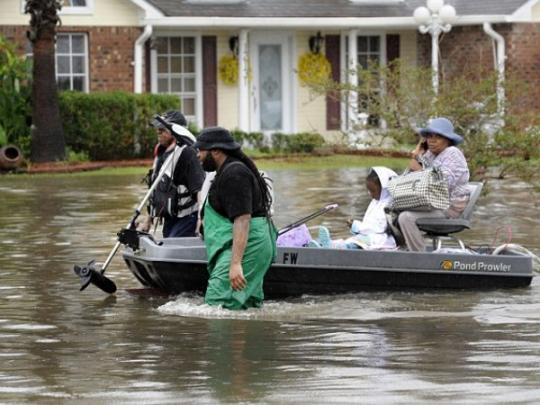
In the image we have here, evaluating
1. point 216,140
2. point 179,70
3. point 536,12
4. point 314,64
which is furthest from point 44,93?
point 216,140

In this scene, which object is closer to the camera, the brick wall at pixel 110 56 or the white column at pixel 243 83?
the brick wall at pixel 110 56

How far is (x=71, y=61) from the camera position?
107 ft

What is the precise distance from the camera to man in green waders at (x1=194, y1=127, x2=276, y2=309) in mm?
12038

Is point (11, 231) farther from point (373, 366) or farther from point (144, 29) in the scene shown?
point (144, 29)

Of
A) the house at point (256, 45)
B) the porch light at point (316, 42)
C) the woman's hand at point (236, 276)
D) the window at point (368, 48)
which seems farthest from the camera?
the window at point (368, 48)

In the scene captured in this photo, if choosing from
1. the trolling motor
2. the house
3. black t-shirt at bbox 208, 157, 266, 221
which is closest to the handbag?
the trolling motor

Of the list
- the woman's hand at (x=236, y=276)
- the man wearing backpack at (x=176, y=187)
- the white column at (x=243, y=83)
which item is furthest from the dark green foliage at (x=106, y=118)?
the woman's hand at (x=236, y=276)

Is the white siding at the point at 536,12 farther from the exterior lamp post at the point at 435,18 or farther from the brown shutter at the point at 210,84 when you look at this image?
the brown shutter at the point at 210,84

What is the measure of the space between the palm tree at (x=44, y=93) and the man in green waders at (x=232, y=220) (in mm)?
16884

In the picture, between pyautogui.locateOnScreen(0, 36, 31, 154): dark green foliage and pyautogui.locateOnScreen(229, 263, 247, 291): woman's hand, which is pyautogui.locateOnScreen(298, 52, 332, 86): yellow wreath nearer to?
pyautogui.locateOnScreen(0, 36, 31, 154): dark green foliage

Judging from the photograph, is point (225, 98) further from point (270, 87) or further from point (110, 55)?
point (110, 55)

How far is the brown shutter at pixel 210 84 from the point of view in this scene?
34.6 m

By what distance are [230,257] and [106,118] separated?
726 inches

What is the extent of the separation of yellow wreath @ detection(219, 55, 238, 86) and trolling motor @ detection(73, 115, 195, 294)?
20.7 metres
